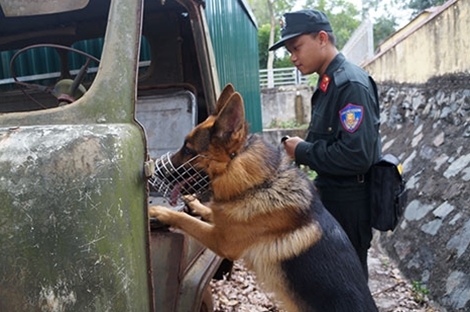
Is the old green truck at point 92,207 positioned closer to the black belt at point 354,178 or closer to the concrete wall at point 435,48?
the black belt at point 354,178

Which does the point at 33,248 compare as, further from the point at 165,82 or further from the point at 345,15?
the point at 345,15

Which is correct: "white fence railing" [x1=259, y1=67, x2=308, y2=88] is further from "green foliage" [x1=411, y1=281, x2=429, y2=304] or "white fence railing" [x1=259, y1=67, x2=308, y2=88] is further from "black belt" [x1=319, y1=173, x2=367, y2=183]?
"black belt" [x1=319, y1=173, x2=367, y2=183]

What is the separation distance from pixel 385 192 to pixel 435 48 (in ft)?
14.0

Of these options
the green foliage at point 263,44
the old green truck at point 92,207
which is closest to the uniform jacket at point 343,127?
the old green truck at point 92,207

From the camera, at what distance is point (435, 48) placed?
230 inches

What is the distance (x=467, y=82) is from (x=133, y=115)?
182 inches

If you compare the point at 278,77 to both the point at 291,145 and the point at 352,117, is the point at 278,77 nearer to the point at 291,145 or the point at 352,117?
the point at 291,145

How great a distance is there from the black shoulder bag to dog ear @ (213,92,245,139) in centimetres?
97

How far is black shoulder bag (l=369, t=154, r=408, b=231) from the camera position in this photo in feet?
7.99

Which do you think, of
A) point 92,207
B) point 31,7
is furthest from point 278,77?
point 92,207

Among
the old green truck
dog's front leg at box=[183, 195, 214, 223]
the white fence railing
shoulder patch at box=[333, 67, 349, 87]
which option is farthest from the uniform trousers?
the white fence railing

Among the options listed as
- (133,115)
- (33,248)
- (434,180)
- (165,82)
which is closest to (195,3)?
(165,82)

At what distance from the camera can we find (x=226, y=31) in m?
5.00

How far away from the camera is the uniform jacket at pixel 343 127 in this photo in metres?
2.28
